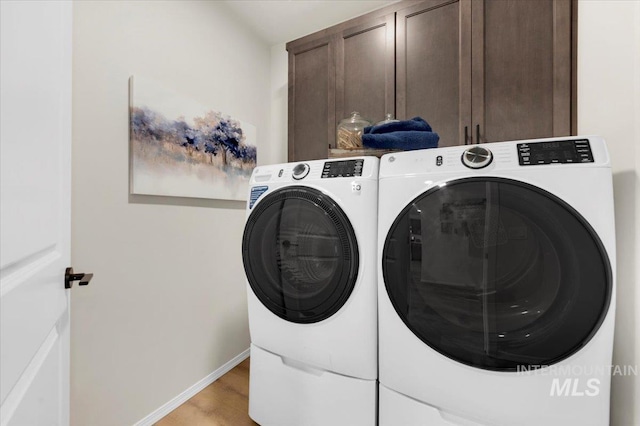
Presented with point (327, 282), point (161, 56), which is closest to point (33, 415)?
point (327, 282)

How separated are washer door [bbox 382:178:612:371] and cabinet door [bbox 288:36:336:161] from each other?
3.63ft

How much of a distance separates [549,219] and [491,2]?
125 cm

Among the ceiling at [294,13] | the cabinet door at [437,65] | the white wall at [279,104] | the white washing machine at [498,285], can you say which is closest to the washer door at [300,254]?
the white washing machine at [498,285]

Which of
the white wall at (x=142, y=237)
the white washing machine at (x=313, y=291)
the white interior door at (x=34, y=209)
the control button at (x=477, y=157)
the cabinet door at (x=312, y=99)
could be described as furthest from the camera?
the cabinet door at (x=312, y=99)

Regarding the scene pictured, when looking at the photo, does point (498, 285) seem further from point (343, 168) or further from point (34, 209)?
point (34, 209)

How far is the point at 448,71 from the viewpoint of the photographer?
1451 mm

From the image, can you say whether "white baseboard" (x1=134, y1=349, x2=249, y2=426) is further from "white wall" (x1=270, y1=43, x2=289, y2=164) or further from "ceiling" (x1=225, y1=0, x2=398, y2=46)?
"ceiling" (x1=225, y1=0, x2=398, y2=46)

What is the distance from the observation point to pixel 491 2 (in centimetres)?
134

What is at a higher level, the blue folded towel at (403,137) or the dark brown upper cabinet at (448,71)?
the dark brown upper cabinet at (448,71)

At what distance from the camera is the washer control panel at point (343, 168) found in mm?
1039

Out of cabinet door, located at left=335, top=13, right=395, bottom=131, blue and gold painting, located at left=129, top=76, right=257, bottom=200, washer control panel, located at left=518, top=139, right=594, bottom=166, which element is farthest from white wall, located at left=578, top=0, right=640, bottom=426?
blue and gold painting, located at left=129, top=76, right=257, bottom=200

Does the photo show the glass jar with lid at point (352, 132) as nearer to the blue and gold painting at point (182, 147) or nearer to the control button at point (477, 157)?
the control button at point (477, 157)

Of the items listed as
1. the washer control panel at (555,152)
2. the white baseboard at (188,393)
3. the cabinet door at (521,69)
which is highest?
the cabinet door at (521,69)

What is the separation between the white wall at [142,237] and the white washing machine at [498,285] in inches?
46.9
